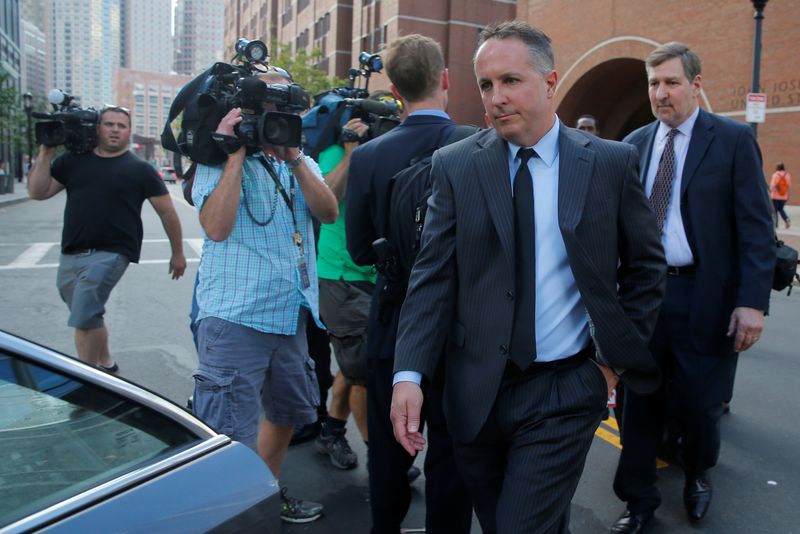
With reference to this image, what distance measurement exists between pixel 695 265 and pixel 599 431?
215 centimetres

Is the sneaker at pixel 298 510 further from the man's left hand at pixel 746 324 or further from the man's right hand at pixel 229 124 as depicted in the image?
the man's left hand at pixel 746 324

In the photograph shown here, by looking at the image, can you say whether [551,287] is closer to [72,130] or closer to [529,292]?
[529,292]

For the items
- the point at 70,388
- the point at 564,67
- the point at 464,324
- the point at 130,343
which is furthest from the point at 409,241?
the point at 564,67

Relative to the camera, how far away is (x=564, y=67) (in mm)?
33969

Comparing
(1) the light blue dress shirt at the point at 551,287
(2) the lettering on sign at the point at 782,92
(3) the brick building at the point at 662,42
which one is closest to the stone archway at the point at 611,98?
(3) the brick building at the point at 662,42

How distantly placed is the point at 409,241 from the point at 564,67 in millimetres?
33187

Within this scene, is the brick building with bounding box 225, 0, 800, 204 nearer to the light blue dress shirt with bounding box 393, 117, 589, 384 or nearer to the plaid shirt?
the plaid shirt

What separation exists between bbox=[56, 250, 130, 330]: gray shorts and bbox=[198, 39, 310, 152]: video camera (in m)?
2.79

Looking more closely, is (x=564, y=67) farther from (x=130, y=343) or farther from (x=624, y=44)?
(x=130, y=343)

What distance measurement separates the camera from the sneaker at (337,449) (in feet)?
14.1

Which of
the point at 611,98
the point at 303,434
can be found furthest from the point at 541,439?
the point at 611,98

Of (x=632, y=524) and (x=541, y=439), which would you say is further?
(x=632, y=524)

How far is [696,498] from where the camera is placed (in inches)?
146

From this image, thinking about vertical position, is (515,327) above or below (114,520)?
above
